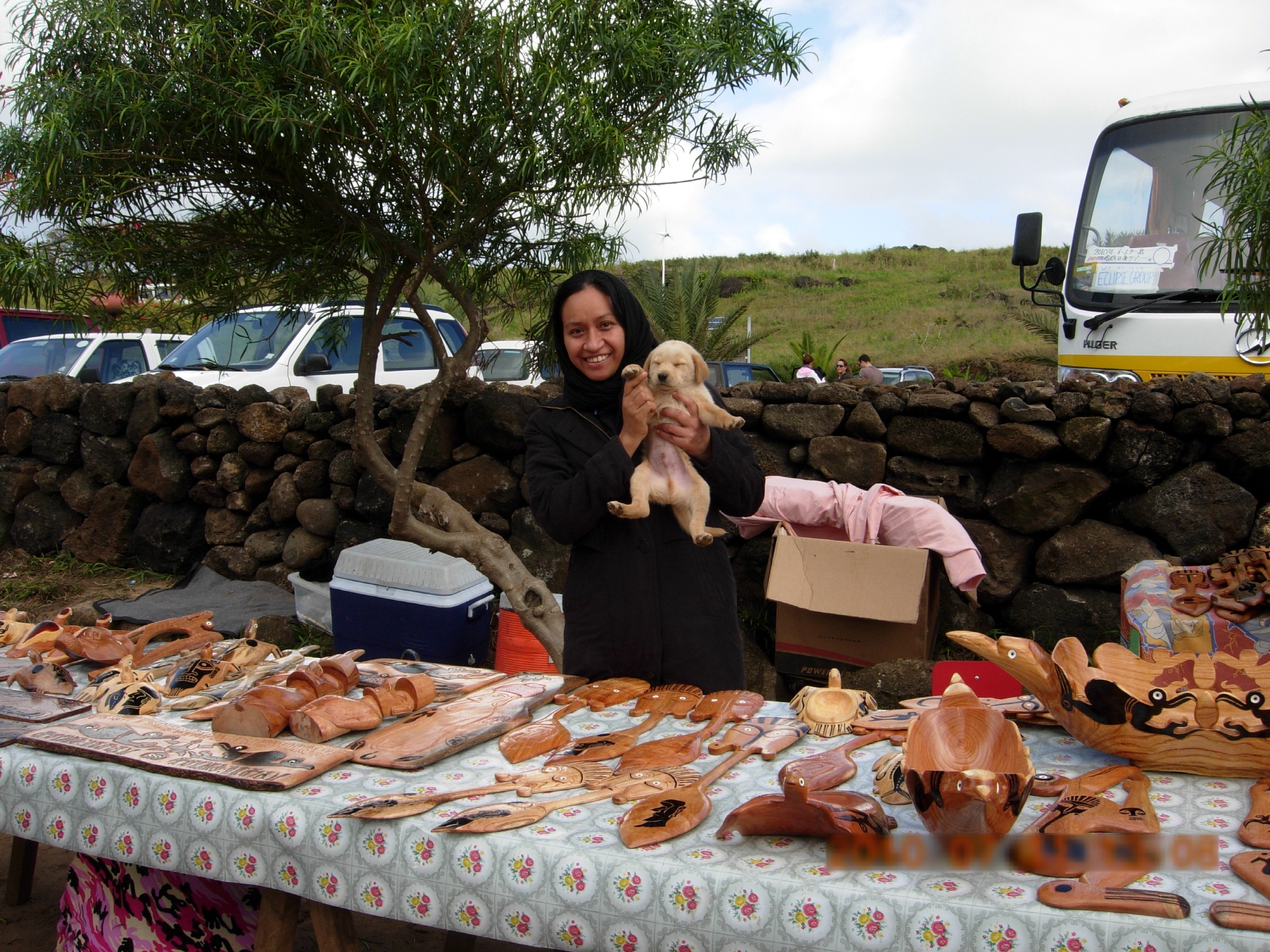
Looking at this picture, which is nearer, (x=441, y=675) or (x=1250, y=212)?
(x=441, y=675)

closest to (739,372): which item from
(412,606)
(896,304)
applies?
(412,606)

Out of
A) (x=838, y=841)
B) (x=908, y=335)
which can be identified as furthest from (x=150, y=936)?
(x=908, y=335)

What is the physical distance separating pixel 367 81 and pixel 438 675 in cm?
220

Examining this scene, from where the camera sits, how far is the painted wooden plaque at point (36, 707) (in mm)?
2068

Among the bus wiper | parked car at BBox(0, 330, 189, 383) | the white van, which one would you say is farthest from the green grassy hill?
the bus wiper

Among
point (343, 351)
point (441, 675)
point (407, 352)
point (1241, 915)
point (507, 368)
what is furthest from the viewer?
point (507, 368)

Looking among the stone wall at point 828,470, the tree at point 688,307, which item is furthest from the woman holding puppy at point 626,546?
the tree at point 688,307

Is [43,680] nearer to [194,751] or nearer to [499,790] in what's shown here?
[194,751]

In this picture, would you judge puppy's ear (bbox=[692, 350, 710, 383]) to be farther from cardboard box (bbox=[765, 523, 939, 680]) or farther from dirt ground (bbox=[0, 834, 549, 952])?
cardboard box (bbox=[765, 523, 939, 680])

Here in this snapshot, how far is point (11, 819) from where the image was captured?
1858mm

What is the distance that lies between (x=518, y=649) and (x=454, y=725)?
2619 millimetres

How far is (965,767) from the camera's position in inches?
54.3

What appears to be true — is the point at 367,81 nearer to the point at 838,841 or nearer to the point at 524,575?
the point at 524,575

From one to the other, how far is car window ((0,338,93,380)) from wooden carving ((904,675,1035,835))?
9.75 m
